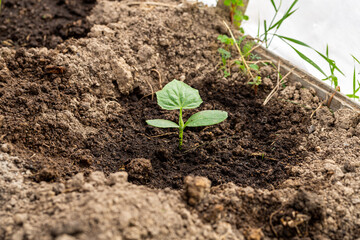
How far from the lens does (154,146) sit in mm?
1858

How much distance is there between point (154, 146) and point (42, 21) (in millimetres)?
1635

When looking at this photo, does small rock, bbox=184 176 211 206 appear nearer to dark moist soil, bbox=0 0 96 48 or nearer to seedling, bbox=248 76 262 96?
seedling, bbox=248 76 262 96

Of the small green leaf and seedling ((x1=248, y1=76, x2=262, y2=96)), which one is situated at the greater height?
the small green leaf

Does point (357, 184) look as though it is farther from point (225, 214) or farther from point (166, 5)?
point (166, 5)

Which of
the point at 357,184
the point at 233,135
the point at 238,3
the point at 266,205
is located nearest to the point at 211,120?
the point at 233,135

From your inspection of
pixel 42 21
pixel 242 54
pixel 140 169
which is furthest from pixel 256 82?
pixel 42 21

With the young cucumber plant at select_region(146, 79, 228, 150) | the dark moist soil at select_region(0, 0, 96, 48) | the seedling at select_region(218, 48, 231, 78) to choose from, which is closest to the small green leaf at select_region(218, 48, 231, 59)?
the seedling at select_region(218, 48, 231, 78)

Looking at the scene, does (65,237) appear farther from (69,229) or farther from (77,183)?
(77,183)

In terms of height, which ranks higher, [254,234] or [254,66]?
[254,66]

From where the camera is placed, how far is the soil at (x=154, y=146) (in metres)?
1.25

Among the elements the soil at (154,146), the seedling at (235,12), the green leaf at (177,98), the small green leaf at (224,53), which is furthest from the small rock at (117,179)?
the seedling at (235,12)

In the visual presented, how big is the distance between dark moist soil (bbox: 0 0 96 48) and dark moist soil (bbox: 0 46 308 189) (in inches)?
24.3

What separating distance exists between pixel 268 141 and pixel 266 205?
574 mm

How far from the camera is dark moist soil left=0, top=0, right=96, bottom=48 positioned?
254cm
